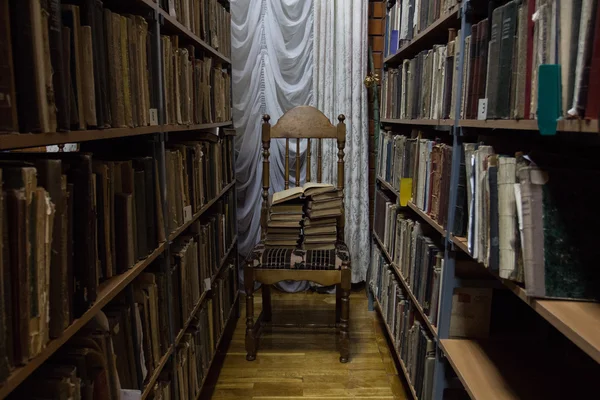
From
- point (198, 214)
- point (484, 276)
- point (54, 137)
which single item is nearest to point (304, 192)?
point (198, 214)

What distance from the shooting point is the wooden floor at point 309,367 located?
211 cm

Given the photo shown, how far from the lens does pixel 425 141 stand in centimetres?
183

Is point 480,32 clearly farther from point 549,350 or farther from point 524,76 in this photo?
point 549,350

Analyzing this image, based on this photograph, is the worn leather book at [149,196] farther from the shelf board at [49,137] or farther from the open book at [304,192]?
the open book at [304,192]

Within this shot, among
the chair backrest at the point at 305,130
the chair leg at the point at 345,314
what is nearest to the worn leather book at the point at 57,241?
the chair leg at the point at 345,314

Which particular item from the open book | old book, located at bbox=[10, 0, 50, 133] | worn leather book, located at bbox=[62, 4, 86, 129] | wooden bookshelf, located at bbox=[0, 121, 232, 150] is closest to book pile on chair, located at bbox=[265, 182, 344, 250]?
the open book

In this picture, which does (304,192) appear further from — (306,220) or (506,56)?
(506,56)

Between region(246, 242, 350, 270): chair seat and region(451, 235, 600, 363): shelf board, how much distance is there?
1.30m

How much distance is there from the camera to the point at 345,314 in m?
2.28

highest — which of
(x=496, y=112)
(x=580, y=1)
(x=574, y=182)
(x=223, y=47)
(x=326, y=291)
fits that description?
(x=223, y=47)

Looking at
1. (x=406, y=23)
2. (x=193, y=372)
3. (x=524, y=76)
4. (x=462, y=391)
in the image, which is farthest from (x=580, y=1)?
(x=193, y=372)

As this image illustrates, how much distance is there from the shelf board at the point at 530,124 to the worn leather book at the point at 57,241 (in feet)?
2.85

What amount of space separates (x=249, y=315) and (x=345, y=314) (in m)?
0.48

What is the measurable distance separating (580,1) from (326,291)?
105 inches
